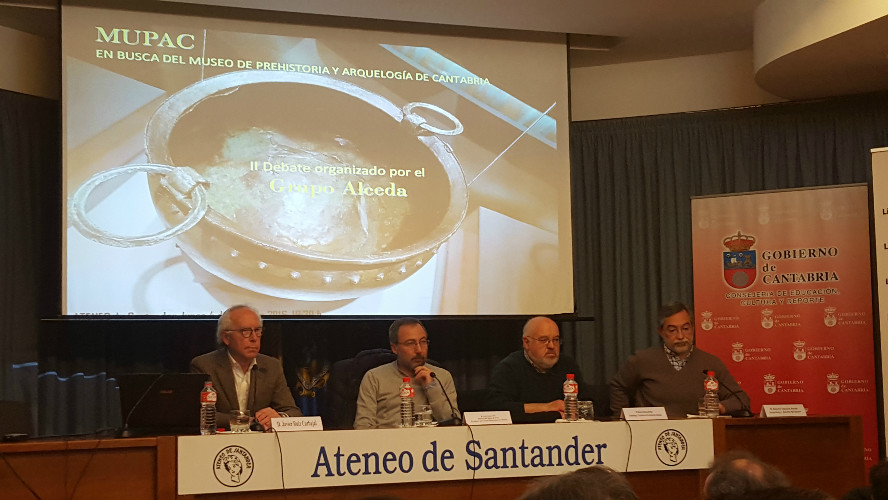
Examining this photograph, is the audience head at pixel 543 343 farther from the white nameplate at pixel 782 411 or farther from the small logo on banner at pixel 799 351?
the small logo on banner at pixel 799 351

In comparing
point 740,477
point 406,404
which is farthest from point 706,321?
point 740,477

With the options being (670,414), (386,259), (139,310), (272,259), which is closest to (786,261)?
(670,414)

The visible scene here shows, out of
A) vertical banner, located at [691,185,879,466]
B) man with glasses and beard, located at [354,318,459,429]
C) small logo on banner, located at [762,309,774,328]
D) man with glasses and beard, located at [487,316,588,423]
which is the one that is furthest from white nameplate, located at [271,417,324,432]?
small logo on banner, located at [762,309,774,328]

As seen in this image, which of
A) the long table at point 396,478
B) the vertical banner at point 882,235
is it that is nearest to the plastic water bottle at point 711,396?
the long table at point 396,478

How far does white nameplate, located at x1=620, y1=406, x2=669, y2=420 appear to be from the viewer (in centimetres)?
379

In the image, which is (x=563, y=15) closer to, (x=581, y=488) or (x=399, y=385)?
(x=399, y=385)

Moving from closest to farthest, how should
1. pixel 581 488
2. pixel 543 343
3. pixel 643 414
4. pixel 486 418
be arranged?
pixel 581 488, pixel 486 418, pixel 643 414, pixel 543 343

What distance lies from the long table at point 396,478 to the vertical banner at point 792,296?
2.09 metres

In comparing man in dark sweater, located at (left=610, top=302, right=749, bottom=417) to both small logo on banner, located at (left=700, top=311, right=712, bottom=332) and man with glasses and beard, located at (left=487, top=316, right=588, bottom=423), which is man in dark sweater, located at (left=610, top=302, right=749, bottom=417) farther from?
small logo on banner, located at (left=700, top=311, right=712, bottom=332)

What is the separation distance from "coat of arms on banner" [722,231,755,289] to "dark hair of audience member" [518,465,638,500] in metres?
4.39

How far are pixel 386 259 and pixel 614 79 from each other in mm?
2407

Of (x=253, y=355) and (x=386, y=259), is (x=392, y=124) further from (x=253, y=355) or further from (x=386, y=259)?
(x=253, y=355)

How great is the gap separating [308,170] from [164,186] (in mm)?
835

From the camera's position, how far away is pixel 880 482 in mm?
2150
